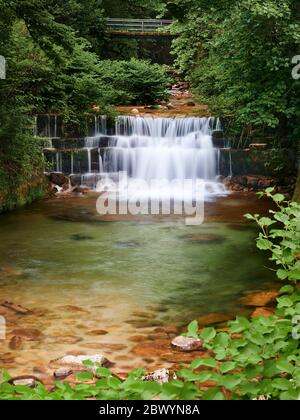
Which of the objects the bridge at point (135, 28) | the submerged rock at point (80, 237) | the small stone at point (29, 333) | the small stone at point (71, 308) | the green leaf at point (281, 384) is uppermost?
the bridge at point (135, 28)

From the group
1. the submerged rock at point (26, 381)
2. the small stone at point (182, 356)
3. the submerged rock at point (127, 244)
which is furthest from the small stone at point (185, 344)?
the submerged rock at point (127, 244)

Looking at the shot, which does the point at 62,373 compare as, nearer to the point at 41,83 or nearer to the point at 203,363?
the point at 203,363

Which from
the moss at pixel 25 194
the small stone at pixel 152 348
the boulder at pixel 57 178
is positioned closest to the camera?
the small stone at pixel 152 348

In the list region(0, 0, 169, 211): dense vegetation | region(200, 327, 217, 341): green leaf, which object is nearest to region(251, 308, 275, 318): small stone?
region(200, 327, 217, 341): green leaf

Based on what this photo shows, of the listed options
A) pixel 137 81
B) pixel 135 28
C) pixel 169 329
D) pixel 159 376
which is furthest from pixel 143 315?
pixel 135 28

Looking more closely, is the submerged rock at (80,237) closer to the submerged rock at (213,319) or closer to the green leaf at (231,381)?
the submerged rock at (213,319)

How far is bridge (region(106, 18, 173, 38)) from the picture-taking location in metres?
30.5

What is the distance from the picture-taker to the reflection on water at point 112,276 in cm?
715

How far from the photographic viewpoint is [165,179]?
19422mm

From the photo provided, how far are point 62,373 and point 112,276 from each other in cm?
378

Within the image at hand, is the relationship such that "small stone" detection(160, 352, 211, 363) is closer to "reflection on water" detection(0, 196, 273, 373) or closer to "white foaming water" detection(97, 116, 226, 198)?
"reflection on water" detection(0, 196, 273, 373)

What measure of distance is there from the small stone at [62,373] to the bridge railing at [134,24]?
27240 mm

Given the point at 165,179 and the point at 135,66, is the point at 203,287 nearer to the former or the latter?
the point at 165,179

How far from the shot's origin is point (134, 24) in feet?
106
